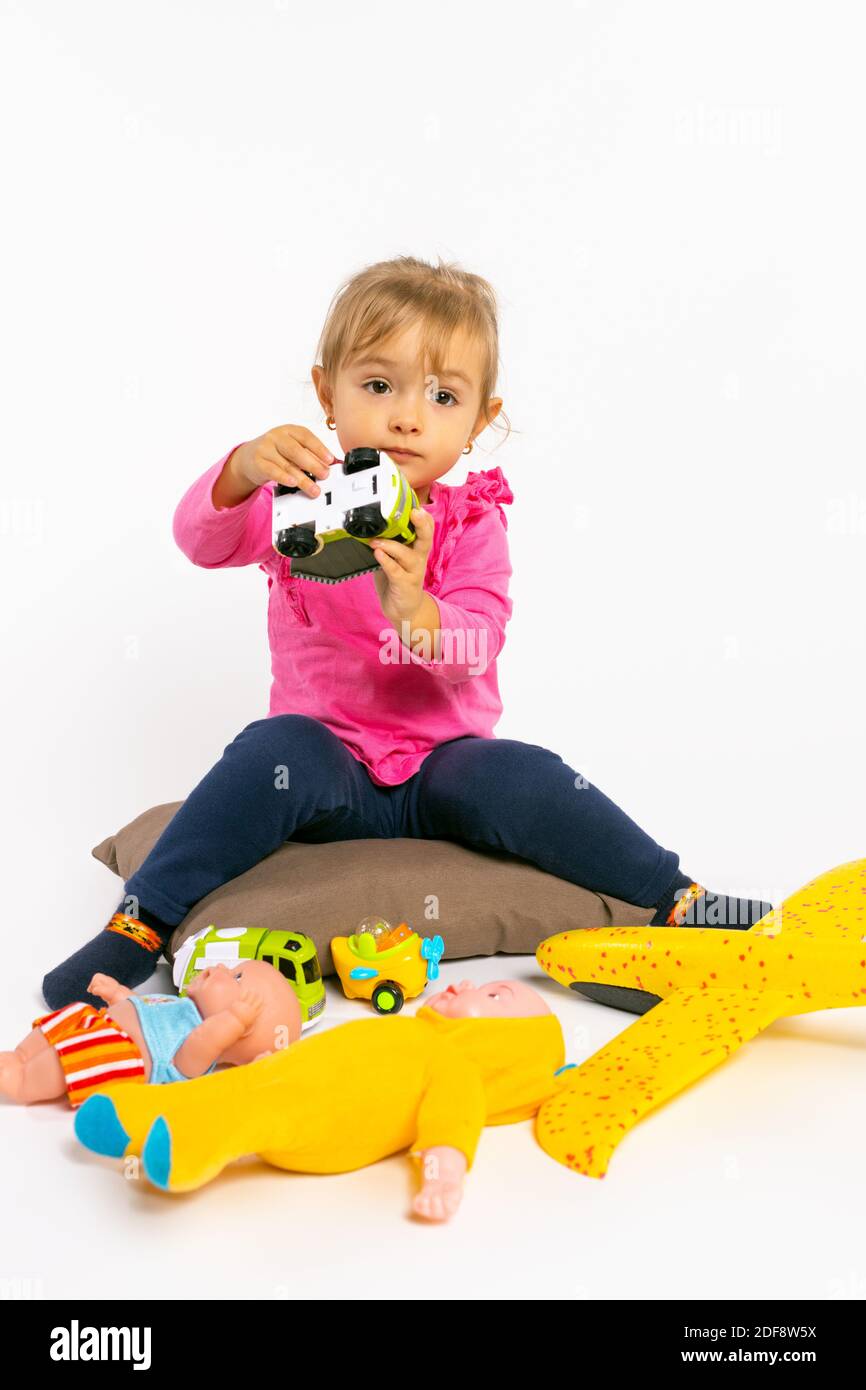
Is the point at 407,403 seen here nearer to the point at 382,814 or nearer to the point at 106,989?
the point at 382,814

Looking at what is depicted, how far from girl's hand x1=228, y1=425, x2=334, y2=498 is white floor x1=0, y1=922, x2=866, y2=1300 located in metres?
0.73

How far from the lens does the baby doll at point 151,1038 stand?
3.90 feet

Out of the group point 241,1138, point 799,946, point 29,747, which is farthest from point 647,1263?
point 29,747

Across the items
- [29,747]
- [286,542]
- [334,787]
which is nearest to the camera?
[286,542]

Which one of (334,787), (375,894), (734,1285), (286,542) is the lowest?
(734,1285)

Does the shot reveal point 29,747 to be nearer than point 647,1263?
No

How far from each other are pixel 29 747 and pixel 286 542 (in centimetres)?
109

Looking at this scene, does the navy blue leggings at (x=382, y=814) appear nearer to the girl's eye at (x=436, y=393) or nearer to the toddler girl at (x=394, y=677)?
the toddler girl at (x=394, y=677)

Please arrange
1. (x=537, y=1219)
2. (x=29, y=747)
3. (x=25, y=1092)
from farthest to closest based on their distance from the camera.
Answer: (x=29, y=747) < (x=25, y=1092) < (x=537, y=1219)

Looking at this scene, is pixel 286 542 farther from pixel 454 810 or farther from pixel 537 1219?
pixel 537 1219

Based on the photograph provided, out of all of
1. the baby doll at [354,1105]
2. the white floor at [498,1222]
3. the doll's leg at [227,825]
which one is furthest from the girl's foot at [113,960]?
the baby doll at [354,1105]

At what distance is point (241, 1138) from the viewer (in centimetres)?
100

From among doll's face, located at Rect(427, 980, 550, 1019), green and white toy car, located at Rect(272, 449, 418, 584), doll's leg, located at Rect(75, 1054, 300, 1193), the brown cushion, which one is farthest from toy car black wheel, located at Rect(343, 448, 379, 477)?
doll's leg, located at Rect(75, 1054, 300, 1193)

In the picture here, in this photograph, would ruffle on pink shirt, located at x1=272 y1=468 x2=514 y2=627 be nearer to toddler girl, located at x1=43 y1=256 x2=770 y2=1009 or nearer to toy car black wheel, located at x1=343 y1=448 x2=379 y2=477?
toddler girl, located at x1=43 y1=256 x2=770 y2=1009
